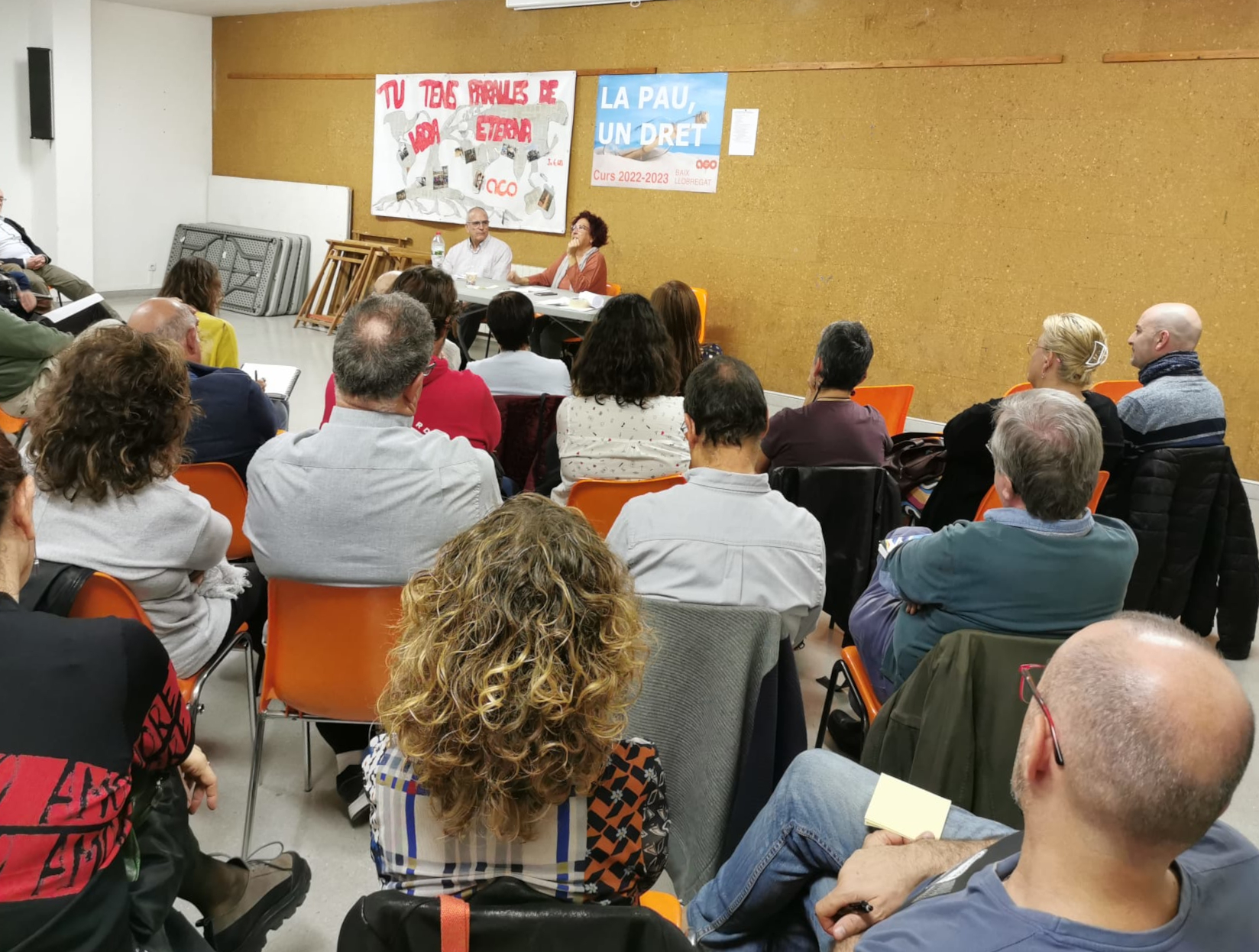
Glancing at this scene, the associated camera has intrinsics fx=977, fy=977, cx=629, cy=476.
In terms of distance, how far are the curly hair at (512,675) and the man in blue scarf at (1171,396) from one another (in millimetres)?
2820

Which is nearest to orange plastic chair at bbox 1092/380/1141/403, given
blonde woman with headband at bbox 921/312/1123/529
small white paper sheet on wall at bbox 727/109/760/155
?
blonde woman with headband at bbox 921/312/1123/529

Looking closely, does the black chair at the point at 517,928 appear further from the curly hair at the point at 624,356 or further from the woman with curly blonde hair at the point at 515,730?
the curly hair at the point at 624,356

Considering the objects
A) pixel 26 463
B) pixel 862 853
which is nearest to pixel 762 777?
pixel 862 853

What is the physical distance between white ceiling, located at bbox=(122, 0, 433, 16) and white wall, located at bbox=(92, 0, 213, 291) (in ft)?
0.55

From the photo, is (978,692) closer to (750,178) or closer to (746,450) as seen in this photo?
(746,450)

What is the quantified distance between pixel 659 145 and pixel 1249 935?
23.1 ft

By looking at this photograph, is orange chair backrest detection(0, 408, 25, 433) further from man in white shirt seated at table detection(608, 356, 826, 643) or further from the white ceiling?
the white ceiling

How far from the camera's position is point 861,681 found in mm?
2324

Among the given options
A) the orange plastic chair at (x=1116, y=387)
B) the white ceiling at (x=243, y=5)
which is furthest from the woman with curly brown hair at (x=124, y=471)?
the white ceiling at (x=243, y=5)

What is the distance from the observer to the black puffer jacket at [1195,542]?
331cm

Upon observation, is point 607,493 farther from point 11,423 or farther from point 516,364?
point 11,423

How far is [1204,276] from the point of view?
5371 millimetres

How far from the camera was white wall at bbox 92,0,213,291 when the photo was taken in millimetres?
9469

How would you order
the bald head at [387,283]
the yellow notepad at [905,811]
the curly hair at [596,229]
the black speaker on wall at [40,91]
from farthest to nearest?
the black speaker on wall at [40,91]
the curly hair at [596,229]
the bald head at [387,283]
the yellow notepad at [905,811]
